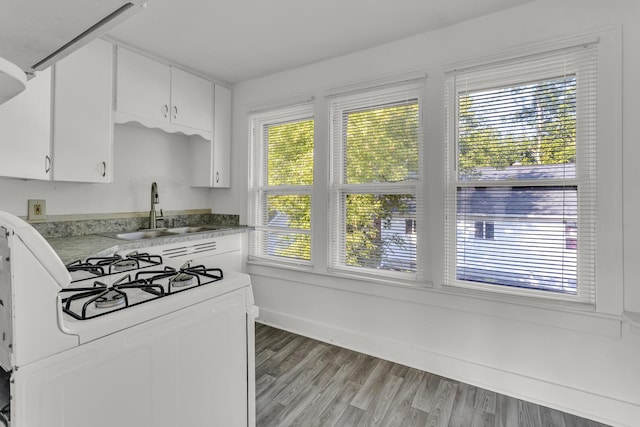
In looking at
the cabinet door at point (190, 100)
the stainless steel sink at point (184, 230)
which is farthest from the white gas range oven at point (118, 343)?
the cabinet door at point (190, 100)

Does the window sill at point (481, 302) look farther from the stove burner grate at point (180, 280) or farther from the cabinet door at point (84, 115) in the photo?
the cabinet door at point (84, 115)

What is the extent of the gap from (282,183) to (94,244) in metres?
1.57

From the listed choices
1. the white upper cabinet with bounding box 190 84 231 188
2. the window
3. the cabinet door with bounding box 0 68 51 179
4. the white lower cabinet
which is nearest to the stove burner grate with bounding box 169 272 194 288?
the white lower cabinet

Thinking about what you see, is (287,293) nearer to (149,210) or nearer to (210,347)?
(149,210)

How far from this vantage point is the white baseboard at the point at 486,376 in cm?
178

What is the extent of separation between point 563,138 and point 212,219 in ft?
10.5

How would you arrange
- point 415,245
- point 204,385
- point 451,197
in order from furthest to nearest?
1. point 415,245
2. point 451,197
3. point 204,385

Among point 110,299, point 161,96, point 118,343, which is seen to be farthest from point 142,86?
point 118,343

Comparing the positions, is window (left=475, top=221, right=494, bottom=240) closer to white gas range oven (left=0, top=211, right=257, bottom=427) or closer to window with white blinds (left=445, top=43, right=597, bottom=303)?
window with white blinds (left=445, top=43, right=597, bottom=303)

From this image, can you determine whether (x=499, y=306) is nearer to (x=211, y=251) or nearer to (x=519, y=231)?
(x=519, y=231)

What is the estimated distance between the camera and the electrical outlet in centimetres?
229

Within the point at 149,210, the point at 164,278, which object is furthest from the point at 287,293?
the point at 164,278

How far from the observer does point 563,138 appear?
74.6 inches

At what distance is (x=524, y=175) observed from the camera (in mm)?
2000
